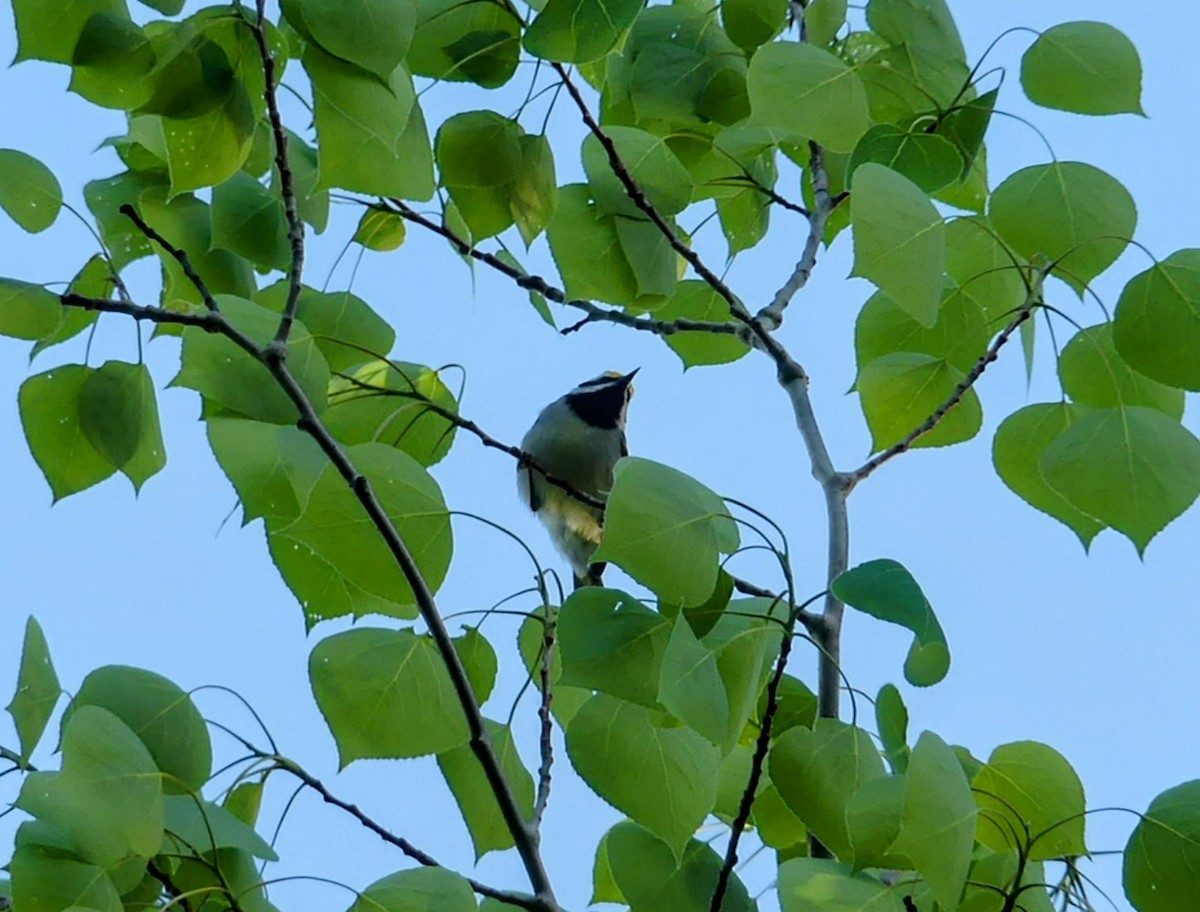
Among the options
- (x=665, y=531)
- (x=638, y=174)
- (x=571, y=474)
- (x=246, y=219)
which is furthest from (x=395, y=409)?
(x=571, y=474)

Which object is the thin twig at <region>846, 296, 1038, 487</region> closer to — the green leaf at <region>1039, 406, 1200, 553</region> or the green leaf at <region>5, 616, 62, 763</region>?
the green leaf at <region>1039, 406, 1200, 553</region>

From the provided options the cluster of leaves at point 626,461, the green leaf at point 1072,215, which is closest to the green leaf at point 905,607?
the cluster of leaves at point 626,461

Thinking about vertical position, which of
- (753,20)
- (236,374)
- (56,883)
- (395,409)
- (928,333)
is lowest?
(56,883)

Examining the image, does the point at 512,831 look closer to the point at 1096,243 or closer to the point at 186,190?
the point at 186,190

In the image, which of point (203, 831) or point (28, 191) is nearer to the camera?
point (203, 831)

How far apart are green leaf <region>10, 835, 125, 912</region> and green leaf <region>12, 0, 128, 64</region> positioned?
0.69 m

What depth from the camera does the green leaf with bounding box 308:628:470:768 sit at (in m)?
1.45

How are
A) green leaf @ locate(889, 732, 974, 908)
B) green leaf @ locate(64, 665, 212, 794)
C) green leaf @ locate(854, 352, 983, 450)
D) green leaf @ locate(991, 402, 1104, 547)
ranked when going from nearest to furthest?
green leaf @ locate(889, 732, 974, 908) → green leaf @ locate(64, 665, 212, 794) → green leaf @ locate(991, 402, 1104, 547) → green leaf @ locate(854, 352, 983, 450)

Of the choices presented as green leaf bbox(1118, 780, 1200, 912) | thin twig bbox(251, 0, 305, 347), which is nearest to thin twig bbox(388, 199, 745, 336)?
thin twig bbox(251, 0, 305, 347)

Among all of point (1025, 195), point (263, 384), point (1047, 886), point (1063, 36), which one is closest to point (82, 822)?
point (263, 384)

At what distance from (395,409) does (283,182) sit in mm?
436

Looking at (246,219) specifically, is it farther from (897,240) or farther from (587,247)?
(897,240)

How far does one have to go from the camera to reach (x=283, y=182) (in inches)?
60.7

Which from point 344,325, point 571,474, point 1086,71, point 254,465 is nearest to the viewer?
point 254,465
